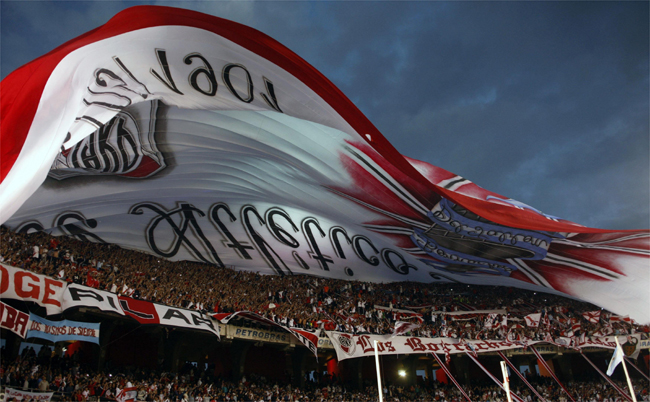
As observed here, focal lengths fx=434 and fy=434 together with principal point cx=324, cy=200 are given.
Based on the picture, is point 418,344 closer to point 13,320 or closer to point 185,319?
point 185,319

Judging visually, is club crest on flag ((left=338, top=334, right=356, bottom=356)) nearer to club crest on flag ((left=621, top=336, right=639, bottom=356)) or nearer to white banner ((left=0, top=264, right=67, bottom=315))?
white banner ((left=0, top=264, right=67, bottom=315))

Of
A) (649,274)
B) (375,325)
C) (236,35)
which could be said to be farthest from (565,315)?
(236,35)

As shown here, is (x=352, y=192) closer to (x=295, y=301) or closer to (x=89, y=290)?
(x=295, y=301)

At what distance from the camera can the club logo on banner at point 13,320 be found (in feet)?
46.4

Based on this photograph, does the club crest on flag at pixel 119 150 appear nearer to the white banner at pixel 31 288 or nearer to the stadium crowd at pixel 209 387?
the white banner at pixel 31 288

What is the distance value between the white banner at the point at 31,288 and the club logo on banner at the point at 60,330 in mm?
484

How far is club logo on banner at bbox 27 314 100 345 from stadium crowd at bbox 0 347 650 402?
4.23 ft

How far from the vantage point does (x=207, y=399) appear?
2064 cm

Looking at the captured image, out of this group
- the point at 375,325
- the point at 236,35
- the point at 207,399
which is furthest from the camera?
the point at 375,325

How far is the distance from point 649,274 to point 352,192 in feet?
57.5

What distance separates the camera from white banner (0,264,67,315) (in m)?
15.3

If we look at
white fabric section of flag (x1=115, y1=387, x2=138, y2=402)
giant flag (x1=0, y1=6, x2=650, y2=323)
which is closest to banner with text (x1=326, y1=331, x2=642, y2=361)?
giant flag (x1=0, y1=6, x2=650, y2=323)

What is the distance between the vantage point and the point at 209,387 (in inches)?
865

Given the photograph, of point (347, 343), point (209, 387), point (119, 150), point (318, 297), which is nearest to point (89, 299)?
point (119, 150)
